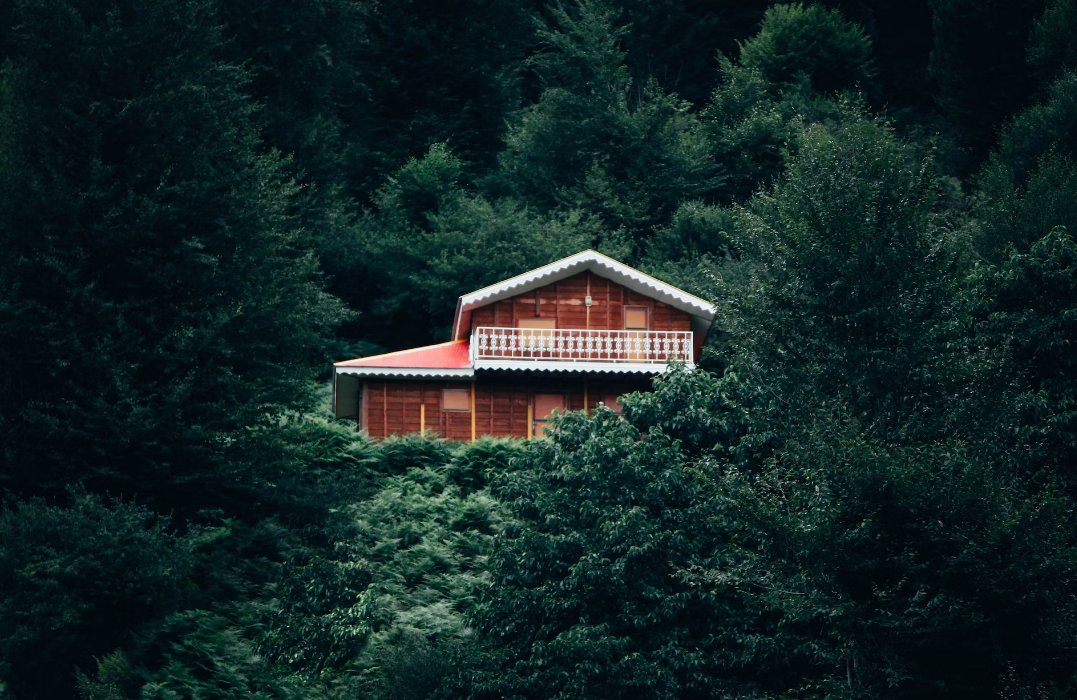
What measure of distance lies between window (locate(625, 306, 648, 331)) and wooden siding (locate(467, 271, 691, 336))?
0.38 ft

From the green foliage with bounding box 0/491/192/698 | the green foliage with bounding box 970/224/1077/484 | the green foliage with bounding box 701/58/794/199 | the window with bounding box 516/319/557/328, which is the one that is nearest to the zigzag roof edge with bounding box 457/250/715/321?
the window with bounding box 516/319/557/328

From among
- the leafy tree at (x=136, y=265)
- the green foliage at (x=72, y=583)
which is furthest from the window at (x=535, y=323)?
the green foliage at (x=72, y=583)

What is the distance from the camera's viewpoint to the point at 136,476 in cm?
2961

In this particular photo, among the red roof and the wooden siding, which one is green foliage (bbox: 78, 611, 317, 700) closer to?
the red roof

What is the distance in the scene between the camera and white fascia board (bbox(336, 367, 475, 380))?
39.2 m

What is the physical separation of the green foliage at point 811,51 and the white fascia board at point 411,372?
25.3 m

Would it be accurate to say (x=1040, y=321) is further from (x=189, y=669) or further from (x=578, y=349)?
(x=189, y=669)

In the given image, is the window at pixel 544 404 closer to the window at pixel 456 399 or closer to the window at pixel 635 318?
the window at pixel 456 399

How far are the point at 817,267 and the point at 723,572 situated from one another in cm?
850

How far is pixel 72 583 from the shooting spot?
88.5 ft

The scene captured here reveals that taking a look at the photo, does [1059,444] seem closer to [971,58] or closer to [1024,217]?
[1024,217]

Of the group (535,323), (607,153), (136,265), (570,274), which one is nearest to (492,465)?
(535,323)

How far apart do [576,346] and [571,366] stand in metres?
1.32

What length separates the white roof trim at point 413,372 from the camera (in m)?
39.2
